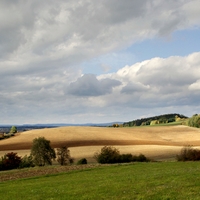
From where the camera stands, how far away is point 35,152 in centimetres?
5475

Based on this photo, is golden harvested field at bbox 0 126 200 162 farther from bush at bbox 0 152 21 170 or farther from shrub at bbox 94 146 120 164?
bush at bbox 0 152 21 170

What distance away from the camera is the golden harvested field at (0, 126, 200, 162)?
249 ft

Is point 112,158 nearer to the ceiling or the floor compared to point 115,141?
nearer to the floor

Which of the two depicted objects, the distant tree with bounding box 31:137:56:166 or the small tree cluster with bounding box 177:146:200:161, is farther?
the distant tree with bounding box 31:137:56:166

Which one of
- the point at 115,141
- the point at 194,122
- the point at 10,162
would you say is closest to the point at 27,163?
the point at 10,162

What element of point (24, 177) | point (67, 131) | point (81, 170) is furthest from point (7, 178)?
point (67, 131)

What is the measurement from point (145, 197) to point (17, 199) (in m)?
9.18

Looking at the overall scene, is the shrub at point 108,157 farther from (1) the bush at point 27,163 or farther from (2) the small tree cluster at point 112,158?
(1) the bush at point 27,163

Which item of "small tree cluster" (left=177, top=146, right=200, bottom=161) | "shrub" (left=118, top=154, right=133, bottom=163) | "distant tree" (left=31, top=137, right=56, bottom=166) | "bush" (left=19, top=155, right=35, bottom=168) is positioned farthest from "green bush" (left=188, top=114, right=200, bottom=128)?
"bush" (left=19, top=155, right=35, bottom=168)

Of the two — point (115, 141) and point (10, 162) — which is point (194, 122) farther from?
point (10, 162)

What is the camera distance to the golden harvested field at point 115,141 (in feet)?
249

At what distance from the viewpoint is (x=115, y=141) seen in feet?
309

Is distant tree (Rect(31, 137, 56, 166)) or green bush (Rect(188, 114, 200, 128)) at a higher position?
green bush (Rect(188, 114, 200, 128))

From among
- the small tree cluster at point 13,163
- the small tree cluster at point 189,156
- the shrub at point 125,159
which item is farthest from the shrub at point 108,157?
the small tree cluster at point 13,163
